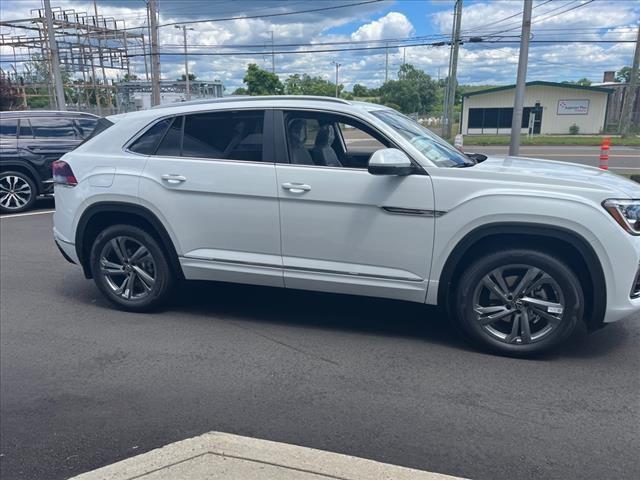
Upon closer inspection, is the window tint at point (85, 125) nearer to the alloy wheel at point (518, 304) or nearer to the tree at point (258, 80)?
the alloy wheel at point (518, 304)

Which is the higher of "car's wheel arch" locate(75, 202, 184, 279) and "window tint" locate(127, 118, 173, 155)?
"window tint" locate(127, 118, 173, 155)

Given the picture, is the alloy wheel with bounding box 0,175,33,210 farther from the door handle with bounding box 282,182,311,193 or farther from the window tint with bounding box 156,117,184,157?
the door handle with bounding box 282,182,311,193

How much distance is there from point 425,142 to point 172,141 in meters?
2.12

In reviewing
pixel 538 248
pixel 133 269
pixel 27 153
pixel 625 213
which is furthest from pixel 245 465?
pixel 27 153

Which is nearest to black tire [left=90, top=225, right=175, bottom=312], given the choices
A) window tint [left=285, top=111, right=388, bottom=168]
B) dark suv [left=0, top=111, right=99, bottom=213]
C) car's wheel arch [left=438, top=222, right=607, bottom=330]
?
window tint [left=285, top=111, right=388, bottom=168]

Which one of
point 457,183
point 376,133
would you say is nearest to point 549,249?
point 457,183

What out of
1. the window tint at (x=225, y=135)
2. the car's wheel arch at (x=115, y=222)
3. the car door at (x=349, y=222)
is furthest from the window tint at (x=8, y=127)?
the car door at (x=349, y=222)

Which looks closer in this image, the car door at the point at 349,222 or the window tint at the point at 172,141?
the car door at the point at 349,222

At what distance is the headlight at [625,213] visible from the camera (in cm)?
356

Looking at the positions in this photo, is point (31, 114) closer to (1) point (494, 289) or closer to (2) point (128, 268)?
(2) point (128, 268)

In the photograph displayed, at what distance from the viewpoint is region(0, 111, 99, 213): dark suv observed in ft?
32.5

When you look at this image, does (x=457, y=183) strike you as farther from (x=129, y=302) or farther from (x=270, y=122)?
(x=129, y=302)

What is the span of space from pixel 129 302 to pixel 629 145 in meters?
35.3

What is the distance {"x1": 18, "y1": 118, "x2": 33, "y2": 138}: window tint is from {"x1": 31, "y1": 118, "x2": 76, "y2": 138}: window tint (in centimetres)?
7
